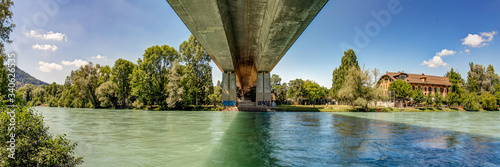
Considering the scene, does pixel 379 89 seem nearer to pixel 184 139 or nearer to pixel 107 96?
pixel 184 139

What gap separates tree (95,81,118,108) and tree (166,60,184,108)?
14813 mm

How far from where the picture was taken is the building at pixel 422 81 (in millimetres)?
69744

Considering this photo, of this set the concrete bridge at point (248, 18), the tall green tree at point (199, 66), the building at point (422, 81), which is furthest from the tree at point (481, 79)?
the concrete bridge at point (248, 18)

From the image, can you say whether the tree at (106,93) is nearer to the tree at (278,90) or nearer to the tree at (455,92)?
the tree at (278,90)

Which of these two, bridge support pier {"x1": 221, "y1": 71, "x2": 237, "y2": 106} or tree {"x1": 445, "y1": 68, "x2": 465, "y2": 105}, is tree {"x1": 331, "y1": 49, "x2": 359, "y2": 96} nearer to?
tree {"x1": 445, "y1": 68, "x2": 465, "y2": 105}

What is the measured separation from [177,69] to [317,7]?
40978 millimetres

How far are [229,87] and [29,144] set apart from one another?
3252 cm

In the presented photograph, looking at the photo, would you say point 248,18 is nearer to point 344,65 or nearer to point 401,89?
point 344,65

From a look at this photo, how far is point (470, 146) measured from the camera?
1098 centimetres

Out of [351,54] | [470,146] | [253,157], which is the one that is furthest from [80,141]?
[351,54]

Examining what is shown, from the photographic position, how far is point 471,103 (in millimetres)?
49969

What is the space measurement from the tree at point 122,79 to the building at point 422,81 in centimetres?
7299

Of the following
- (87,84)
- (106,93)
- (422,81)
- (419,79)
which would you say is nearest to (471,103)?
(422,81)

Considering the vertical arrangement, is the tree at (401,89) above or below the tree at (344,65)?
below
